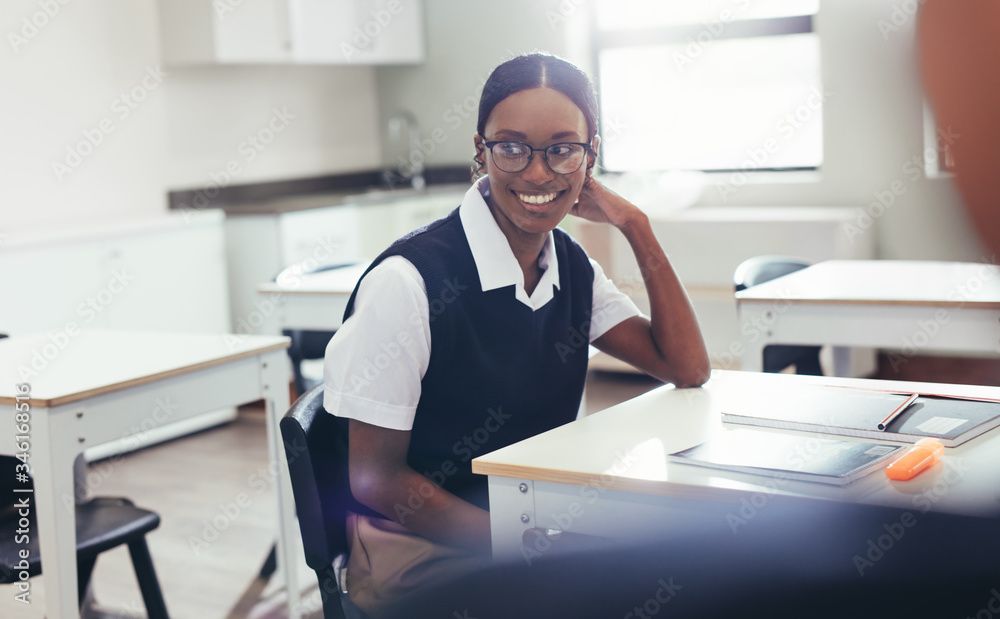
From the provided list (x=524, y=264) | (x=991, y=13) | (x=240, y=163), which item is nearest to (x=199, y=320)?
(x=240, y=163)

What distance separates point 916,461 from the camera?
1132 millimetres

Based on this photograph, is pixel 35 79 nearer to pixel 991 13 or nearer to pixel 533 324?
pixel 533 324

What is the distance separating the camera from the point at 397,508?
132 cm

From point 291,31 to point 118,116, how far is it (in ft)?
2.79

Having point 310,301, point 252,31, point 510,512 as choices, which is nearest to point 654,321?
point 510,512

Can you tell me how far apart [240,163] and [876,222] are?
2850mm

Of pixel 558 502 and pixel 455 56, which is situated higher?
pixel 455 56

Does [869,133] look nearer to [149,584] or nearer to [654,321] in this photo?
[654,321]
